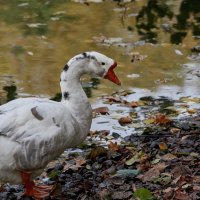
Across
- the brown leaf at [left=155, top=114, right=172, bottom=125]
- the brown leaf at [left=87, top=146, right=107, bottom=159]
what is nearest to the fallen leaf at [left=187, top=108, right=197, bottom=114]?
the brown leaf at [left=155, top=114, right=172, bottom=125]

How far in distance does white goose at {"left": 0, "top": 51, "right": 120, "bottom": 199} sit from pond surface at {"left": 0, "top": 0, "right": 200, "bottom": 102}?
329 cm

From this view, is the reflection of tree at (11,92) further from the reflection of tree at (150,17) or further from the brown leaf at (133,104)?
the reflection of tree at (150,17)

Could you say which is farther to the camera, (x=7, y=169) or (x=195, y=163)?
(x=195, y=163)

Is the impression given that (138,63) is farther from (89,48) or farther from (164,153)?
(164,153)

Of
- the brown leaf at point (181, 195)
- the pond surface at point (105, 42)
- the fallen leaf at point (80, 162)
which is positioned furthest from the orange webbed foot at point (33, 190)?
the pond surface at point (105, 42)

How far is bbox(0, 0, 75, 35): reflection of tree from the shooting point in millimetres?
12503

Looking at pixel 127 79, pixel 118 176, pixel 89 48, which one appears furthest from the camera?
pixel 89 48

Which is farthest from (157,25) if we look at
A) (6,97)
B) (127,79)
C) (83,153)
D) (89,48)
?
(83,153)

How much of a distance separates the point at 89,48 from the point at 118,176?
565cm

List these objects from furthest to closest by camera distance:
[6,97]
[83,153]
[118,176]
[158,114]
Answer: [6,97] < [158,114] < [83,153] < [118,176]

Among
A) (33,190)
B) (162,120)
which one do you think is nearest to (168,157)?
(33,190)

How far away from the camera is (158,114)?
802 centimetres

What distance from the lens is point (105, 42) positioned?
456 inches

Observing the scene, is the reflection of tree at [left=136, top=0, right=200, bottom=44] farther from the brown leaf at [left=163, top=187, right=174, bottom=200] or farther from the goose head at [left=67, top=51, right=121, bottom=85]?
the brown leaf at [left=163, top=187, right=174, bottom=200]
